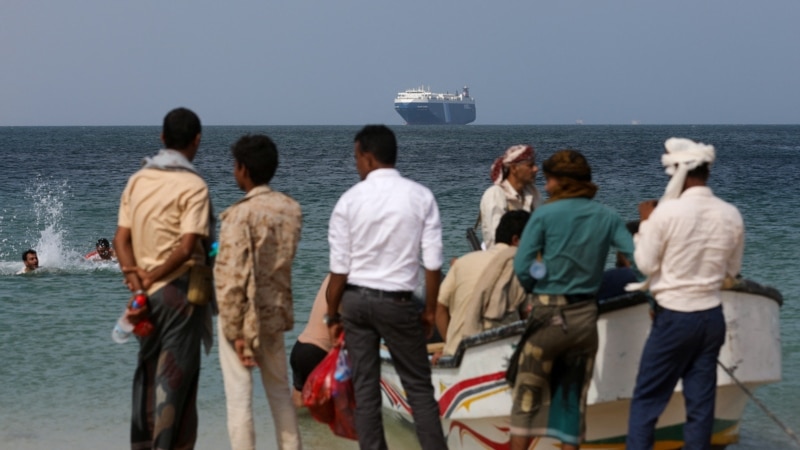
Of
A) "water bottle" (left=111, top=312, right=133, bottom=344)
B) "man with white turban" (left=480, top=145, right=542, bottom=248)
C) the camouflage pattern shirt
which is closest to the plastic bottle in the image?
"water bottle" (left=111, top=312, right=133, bottom=344)

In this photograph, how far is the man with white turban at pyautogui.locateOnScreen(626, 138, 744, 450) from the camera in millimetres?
5090

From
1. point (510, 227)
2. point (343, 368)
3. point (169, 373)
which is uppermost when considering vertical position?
point (510, 227)

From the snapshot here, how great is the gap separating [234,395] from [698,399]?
2079mm

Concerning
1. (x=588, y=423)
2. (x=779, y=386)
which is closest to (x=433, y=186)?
(x=779, y=386)

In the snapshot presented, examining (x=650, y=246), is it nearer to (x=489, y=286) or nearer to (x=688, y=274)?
(x=688, y=274)

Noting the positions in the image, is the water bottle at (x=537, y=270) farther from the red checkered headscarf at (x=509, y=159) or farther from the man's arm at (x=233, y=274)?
the red checkered headscarf at (x=509, y=159)

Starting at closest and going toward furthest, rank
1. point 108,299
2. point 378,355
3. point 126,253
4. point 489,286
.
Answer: point 126,253 < point 378,355 < point 489,286 < point 108,299

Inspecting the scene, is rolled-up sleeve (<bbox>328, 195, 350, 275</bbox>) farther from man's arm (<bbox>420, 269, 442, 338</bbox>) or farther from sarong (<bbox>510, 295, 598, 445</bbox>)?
sarong (<bbox>510, 295, 598, 445</bbox>)

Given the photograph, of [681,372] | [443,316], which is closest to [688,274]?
[681,372]

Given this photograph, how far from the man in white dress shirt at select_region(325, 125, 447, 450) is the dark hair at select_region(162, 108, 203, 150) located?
0.73 metres

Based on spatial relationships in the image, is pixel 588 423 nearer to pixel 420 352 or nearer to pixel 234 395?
pixel 420 352

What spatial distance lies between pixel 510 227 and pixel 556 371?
1.01 meters

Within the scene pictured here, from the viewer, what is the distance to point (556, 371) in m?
5.52

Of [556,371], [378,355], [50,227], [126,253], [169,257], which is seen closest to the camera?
[169,257]
